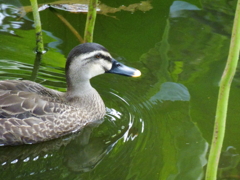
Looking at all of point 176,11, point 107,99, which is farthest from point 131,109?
point 176,11

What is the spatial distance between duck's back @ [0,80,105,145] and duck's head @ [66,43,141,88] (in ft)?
1.24

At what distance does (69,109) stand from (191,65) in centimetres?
222

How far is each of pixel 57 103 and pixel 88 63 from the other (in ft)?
2.04

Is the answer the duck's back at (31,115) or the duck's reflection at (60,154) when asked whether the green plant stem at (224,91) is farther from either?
the duck's back at (31,115)

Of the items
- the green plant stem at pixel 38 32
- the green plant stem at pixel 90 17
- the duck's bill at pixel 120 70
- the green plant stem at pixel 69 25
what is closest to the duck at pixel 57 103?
the duck's bill at pixel 120 70

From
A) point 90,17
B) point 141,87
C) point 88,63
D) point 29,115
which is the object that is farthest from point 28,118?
point 141,87

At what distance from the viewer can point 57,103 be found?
5363 millimetres

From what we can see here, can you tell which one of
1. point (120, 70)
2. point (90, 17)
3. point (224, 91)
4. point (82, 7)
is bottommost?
point (120, 70)

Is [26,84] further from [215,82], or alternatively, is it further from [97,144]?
[215,82]

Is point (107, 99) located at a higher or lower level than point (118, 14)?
lower

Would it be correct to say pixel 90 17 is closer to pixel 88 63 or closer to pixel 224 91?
pixel 88 63

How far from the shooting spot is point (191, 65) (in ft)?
22.1

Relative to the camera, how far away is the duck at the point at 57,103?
5.05 m

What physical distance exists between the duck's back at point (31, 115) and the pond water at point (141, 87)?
0.13 m
